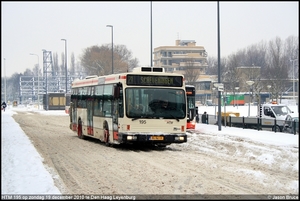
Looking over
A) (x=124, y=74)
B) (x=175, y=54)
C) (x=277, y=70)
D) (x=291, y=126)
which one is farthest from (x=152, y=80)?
(x=175, y=54)

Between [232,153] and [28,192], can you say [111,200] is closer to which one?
[28,192]

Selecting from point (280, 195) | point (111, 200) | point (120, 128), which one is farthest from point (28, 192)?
point (120, 128)

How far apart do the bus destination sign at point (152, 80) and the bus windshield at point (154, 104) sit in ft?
0.82

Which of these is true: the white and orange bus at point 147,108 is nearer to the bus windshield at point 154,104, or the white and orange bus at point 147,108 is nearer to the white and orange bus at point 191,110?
the bus windshield at point 154,104

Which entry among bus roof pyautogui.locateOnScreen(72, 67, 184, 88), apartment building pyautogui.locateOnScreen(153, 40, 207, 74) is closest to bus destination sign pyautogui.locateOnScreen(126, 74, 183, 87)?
bus roof pyautogui.locateOnScreen(72, 67, 184, 88)

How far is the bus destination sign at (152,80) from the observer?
68.2ft

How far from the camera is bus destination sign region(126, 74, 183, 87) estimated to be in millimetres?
20797

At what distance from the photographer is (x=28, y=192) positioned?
395 inches

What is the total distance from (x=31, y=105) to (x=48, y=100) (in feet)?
106

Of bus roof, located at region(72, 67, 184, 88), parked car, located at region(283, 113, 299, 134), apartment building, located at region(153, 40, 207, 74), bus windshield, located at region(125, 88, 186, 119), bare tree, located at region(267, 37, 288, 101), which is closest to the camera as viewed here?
bus windshield, located at region(125, 88, 186, 119)

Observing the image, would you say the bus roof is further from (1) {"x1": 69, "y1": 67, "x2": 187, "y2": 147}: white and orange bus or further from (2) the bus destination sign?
(2) the bus destination sign

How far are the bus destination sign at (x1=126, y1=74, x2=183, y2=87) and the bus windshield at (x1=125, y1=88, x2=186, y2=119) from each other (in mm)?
250

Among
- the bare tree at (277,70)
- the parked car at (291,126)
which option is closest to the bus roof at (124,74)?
the parked car at (291,126)

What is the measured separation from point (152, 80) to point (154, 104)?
1001 mm
